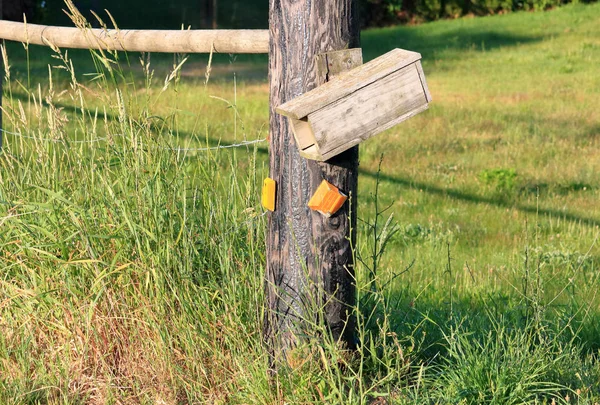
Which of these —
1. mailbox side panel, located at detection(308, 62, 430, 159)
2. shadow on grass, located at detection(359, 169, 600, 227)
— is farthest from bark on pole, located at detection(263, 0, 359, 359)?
shadow on grass, located at detection(359, 169, 600, 227)

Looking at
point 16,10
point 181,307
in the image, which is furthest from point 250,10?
point 181,307

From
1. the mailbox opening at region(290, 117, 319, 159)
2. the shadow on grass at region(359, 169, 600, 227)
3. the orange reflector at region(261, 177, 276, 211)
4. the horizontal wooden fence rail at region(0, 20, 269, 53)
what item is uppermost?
the horizontal wooden fence rail at region(0, 20, 269, 53)

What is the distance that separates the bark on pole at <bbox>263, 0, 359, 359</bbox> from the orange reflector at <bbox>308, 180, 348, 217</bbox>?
1.7 inches

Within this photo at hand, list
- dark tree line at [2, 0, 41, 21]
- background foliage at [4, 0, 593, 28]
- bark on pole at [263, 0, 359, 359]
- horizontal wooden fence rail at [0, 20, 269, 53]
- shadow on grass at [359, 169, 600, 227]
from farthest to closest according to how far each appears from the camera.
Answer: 1. background foliage at [4, 0, 593, 28]
2. dark tree line at [2, 0, 41, 21]
3. shadow on grass at [359, 169, 600, 227]
4. horizontal wooden fence rail at [0, 20, 269, 53]
5. bark on pole at [263, 0, 359, 359]

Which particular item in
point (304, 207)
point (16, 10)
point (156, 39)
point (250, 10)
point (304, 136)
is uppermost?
point (156, 39)

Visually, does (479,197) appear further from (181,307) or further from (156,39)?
(181,307)

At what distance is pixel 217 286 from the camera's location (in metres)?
2.92

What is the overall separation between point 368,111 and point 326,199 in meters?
0.31

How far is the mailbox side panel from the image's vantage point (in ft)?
8.59

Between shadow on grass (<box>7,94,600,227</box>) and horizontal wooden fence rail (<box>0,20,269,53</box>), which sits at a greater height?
horizontal wooden fence rail (<box>0,20,269,53</box>)

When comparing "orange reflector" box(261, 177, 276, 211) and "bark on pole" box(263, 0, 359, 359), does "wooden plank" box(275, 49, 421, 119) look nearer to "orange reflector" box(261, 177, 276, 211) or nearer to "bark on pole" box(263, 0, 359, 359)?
"bark on pole" box(263, 0, 359, 359)

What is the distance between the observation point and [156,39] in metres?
3.54

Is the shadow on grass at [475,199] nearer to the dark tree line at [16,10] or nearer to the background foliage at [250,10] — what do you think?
the dark tree line at [16,10]

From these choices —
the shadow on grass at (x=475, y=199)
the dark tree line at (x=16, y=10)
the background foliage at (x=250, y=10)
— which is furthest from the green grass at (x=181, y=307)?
the background foliage at (x=250, y=10)
